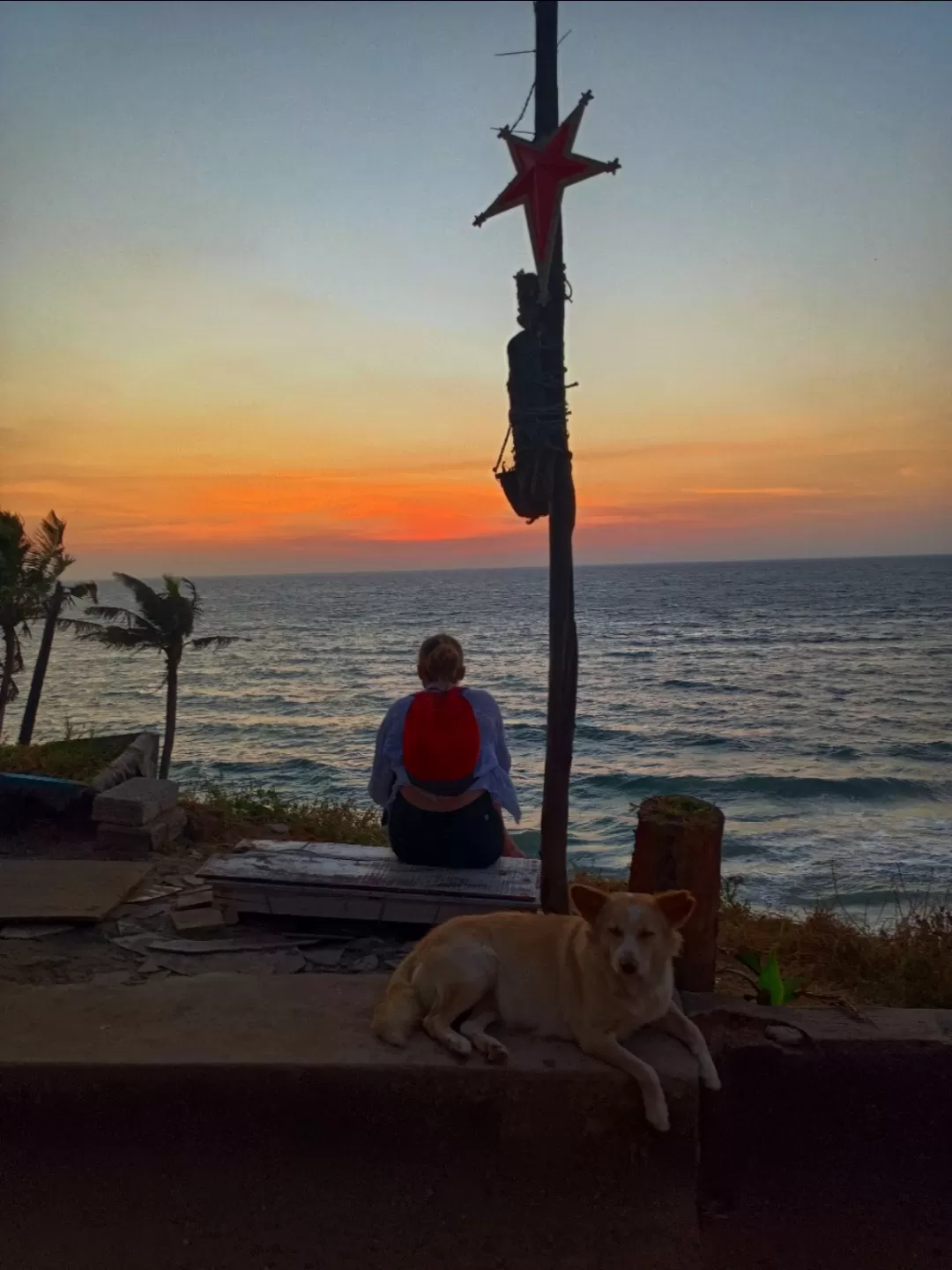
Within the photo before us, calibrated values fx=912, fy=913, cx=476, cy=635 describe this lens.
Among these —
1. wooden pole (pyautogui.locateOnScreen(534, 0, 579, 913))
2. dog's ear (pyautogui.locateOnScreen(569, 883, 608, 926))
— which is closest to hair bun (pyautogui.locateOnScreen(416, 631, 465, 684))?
wooden pole (pyautogui.locateOnScreen(534, 0, 579, 913))

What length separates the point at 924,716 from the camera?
3086 centimetres

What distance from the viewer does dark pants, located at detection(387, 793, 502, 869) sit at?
18.6 feet

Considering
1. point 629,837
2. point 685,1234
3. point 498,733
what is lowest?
point 629,837

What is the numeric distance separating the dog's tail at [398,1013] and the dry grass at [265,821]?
424 cm

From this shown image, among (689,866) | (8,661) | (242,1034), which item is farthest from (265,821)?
(8,661)

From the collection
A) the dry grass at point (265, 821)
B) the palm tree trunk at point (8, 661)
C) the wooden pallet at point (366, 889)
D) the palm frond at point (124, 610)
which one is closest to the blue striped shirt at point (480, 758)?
the wooden pallet at point (366, 889)

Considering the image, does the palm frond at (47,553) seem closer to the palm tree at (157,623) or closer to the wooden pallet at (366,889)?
the palm tree at (157,623)

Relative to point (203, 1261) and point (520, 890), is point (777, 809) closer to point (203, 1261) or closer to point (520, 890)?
point (520, 890)

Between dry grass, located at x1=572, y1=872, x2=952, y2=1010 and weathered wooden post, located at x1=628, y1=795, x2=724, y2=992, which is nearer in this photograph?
weathered wooden post, located at x1=628, y1=795, x2=724, y2=992

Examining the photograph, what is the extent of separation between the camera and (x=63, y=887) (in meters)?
6.23

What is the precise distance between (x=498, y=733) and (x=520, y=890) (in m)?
0.99

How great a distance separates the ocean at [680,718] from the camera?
1725 centimetres

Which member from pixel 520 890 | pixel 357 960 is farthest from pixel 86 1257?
pixel 520 890

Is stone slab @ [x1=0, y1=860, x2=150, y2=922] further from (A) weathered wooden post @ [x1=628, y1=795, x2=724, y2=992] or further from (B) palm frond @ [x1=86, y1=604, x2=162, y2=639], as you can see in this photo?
(B) palm frond @ [x1=86, y1=604, x2=162, y2=639]
